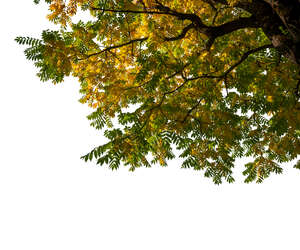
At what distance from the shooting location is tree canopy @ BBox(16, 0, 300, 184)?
10.6 feet

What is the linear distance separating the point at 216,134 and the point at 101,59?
2.92 meters

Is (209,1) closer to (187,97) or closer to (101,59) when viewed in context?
(187,97)

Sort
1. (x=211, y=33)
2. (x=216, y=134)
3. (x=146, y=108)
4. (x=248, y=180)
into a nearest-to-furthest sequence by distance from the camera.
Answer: (x=146, y=108)
(x=211, y=33)
(x=216, y=134)
(x=248, y=180)

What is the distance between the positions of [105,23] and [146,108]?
87.6 inches

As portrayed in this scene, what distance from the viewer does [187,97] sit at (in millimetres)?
4570

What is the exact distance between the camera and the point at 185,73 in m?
4.20

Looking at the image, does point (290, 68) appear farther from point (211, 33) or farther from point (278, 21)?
point (211, 33)

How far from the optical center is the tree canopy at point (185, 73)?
3.24 meters

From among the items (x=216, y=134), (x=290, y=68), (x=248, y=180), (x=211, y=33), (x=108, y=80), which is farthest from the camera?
(x=248, y=180)

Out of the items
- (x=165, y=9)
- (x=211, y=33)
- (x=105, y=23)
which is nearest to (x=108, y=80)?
(x=105, y=23)

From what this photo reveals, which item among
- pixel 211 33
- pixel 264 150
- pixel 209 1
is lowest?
pixel 264 150

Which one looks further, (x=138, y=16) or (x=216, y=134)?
(x=138, y=16)

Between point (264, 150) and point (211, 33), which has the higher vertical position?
point (211, 33)

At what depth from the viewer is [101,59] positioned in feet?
15.8
